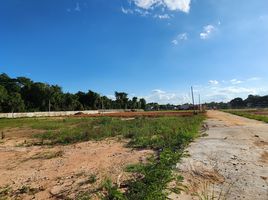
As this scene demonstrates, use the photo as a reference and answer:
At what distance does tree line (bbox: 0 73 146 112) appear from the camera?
71.8m

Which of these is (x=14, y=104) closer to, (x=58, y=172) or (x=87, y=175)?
(x=58, y=172)

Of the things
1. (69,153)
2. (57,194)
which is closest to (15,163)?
(69,153)

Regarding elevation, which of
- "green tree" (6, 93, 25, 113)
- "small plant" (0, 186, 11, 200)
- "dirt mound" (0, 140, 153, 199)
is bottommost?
"small plant" (0, 186, 11, 200)

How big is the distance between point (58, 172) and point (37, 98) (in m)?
82.8

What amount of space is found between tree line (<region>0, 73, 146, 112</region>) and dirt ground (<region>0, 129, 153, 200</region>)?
61841 millimetres

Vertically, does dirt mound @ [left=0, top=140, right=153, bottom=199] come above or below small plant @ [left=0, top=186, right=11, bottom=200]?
above

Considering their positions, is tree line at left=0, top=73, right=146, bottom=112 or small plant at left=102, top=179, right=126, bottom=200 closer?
small plant at left=102, top=179, right=126, bottom=200

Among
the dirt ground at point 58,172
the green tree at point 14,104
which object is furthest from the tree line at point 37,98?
the dirt ground at point 58,172

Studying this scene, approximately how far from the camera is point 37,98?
86.5 meters

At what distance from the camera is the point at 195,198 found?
5.65 meters

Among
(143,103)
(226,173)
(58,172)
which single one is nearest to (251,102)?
(143,103)

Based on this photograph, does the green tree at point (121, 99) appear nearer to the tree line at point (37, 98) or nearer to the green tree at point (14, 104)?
the tree line at point (37, 98)

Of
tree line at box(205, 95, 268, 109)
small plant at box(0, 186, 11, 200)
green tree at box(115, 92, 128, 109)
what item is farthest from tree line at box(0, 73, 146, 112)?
tree line at box(205, 95, 268, 109)

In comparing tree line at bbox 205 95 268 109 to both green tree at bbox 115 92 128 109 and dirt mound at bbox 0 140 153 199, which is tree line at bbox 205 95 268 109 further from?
dirt mound at bbox 0 140 153 199
